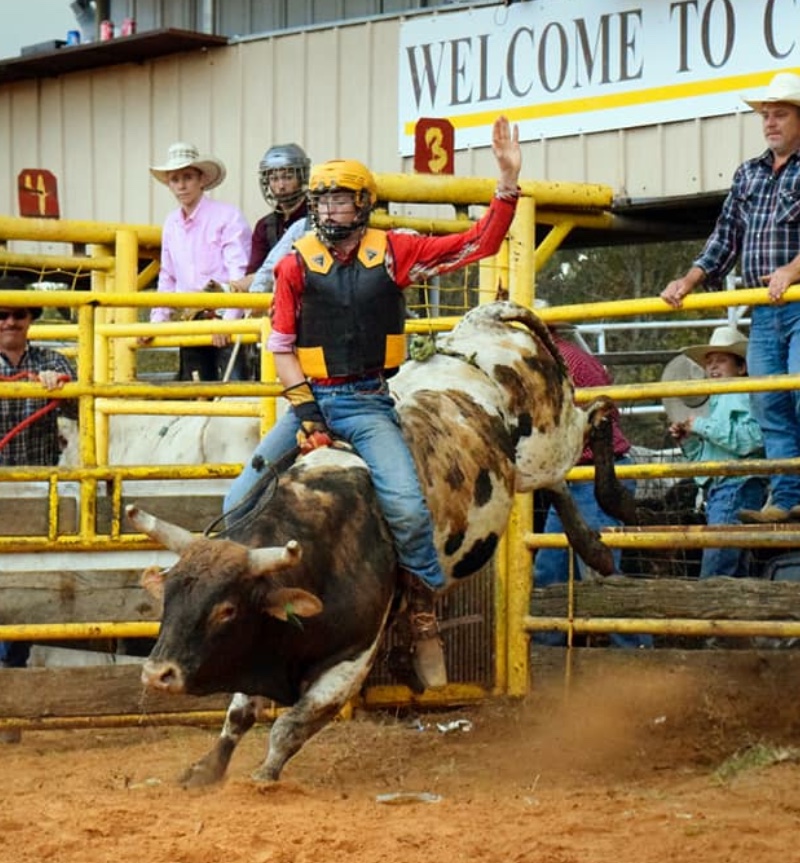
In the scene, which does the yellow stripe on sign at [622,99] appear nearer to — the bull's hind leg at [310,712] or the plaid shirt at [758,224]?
the plaid shirt at [758,224]

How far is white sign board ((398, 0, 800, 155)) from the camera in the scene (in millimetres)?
10617

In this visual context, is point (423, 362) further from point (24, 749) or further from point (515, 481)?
point (24, 749)

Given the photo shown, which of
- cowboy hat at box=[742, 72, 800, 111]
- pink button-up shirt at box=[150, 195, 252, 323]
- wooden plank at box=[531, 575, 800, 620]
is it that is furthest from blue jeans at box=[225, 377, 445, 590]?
pink button-up shirt at box=[150, 195, 252, 323]

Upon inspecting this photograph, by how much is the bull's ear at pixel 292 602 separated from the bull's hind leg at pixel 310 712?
1.21ft

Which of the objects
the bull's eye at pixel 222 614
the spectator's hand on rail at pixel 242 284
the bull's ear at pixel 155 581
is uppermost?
the spectator's hand on rail at pixel 242 284

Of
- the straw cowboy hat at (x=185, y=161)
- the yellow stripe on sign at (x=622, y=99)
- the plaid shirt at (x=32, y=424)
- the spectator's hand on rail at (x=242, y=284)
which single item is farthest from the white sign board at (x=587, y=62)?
the plaid shirt at (x=32, y=424)

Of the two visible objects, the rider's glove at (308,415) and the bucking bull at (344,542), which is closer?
the bucking bull at (344,542)

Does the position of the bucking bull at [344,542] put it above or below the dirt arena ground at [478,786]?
above

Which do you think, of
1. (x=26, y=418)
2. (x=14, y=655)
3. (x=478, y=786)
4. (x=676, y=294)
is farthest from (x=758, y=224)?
(x=14, y=655)

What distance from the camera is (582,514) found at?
823 cm

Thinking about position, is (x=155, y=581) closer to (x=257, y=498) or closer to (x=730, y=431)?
(x=257, y=498)

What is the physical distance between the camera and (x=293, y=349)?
664cm

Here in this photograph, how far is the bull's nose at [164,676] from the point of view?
18.5 ft

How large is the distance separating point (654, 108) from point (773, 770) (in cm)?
563
